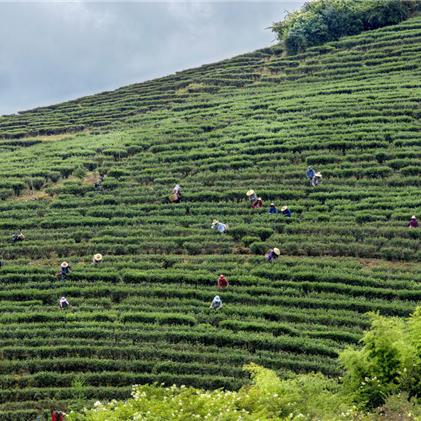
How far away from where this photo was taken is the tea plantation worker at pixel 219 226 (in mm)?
31516

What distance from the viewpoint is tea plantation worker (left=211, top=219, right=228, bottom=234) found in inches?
1241

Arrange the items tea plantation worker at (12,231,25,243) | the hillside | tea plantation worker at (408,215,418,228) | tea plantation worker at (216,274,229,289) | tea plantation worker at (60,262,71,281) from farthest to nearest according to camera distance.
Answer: tea plantation worker at (12,231,25,243), tea plantation worker at (408,215,418,228), tea plantation worker at (60,262,71,281), tea plantation worker at (216,274,229,289), the hillside

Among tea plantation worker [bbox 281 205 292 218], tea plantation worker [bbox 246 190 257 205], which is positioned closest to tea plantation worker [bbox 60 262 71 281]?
tea plantation worker [bbox 246 190 257 205]

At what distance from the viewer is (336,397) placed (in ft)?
51.6

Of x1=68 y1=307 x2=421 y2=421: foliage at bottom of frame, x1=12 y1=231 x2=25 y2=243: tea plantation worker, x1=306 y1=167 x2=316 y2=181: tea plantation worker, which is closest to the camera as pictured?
x1=68 y1=307 x2=421 y2=421: foliage at bottom of frame

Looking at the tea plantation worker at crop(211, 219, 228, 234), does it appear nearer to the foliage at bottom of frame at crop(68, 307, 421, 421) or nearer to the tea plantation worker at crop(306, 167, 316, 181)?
the tea plantation worker at crop(306, 167, 316, 181)

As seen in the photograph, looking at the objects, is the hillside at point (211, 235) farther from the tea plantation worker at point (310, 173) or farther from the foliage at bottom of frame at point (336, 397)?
the foliage at bottom of frame at point (336, 397)

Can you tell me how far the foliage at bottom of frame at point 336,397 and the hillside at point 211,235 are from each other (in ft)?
19.6

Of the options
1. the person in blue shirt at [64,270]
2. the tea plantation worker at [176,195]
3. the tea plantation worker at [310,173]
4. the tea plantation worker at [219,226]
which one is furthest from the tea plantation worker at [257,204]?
the person in blue shirt at [64,270]

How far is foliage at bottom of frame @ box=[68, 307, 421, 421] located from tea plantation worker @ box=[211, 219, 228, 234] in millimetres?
15198

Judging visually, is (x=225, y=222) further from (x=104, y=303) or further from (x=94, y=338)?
(x=94, y=338)

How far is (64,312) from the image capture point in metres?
26.4

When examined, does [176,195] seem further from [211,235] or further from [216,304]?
[216,304]

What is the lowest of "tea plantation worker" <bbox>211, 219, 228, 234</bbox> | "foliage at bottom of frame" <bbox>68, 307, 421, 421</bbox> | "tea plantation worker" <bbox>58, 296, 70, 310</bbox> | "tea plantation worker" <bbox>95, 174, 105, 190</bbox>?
"foliage at bottom of frame" <bbox>68, 307, 421, 421</bbox>
